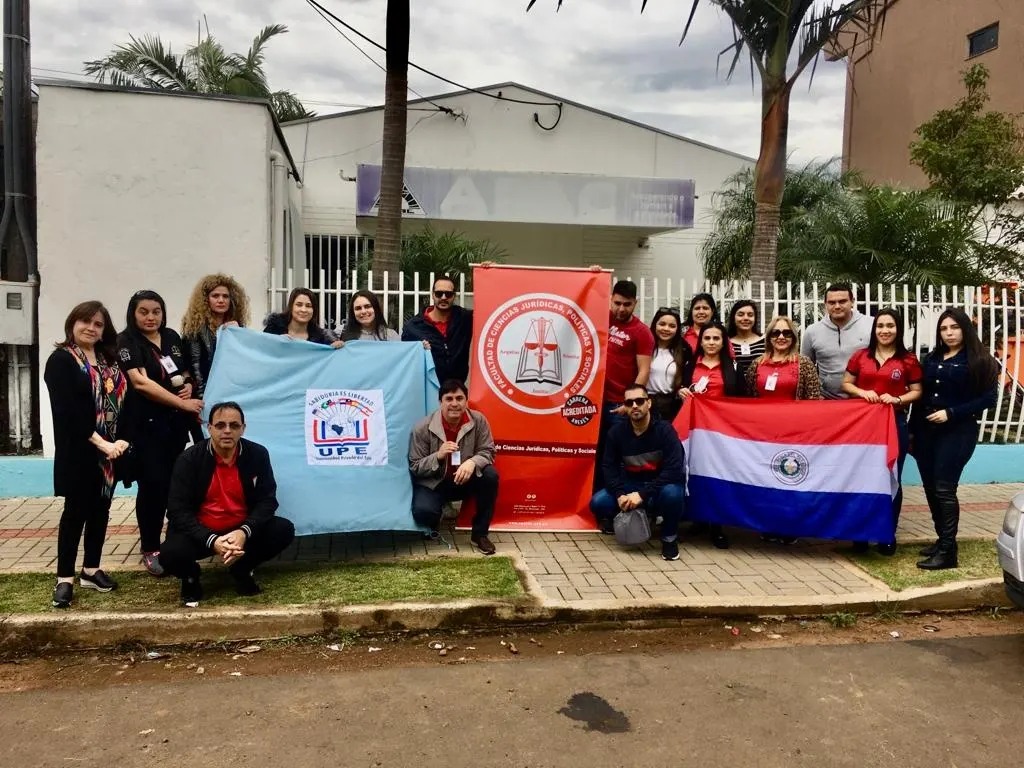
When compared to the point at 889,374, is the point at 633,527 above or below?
below

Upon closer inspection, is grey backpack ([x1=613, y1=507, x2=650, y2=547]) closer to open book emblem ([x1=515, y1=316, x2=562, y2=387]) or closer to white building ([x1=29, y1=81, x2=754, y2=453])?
open book emblem ([x1=515, y1=316, x2=562, y2=387])

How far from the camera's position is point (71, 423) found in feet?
13.9

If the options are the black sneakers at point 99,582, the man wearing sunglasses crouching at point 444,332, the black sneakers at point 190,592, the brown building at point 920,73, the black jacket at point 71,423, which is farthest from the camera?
the brown building at point 920,73

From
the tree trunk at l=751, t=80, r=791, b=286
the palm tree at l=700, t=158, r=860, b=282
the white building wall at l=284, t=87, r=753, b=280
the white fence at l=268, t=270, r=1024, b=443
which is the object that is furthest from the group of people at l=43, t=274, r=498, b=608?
the white building wall at l=284, t=87, r=753, b=280

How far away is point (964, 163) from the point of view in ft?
41.4

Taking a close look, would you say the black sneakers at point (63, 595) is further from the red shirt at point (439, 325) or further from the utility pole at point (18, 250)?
the utility pole at point (18, 250)

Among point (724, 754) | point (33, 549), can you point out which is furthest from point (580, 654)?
point (33, 549)

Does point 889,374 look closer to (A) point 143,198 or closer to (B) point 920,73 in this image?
(A) point 143,198

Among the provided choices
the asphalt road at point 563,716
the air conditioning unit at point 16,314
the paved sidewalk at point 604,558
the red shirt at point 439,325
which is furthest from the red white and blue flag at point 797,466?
the air conditioning unit at point 16,314

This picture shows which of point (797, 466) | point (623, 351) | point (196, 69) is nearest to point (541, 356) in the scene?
point (623, 351)

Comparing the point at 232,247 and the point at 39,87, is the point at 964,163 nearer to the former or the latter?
the point at 232,247

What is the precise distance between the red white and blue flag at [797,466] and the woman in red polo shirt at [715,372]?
10 centimetres

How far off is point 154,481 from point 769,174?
699 centimetres

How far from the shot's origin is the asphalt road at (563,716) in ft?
10.1
